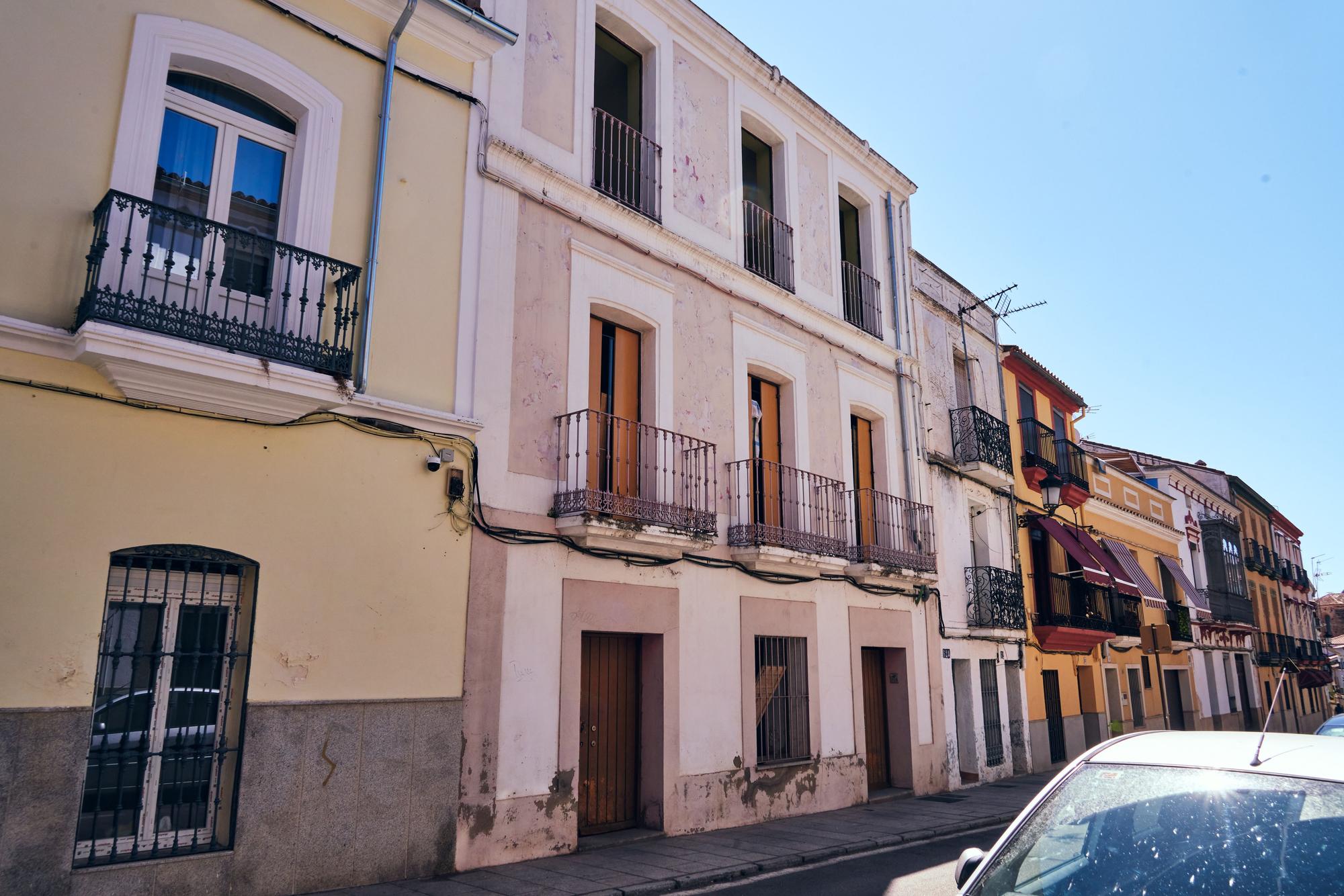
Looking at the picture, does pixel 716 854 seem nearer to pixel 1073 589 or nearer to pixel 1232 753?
pixel 1232 753

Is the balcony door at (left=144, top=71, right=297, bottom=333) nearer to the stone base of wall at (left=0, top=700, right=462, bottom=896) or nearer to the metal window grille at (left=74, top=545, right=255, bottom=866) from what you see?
the metal window grille at (left=74, top=545, right=255, bottom=866)

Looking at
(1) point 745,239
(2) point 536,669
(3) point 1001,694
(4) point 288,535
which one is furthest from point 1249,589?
(4) point 288,535

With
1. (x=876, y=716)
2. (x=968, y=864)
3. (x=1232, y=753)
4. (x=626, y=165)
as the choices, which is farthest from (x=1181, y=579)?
(x=968, y=864)

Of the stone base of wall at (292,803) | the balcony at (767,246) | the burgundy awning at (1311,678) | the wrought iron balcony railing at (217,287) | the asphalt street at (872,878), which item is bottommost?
the asphalt street at (872,878)

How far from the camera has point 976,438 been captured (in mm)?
17453

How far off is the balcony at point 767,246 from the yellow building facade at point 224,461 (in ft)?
18.2

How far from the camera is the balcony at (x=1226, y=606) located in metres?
30.6

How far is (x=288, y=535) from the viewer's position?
7.27 m

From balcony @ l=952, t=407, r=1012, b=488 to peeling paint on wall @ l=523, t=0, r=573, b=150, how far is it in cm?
1015

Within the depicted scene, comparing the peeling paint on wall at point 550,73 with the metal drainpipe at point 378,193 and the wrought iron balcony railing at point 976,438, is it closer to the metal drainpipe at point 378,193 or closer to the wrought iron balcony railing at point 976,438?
the metal drainpipe at point 378,193

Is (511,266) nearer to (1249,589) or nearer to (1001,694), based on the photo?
(1001,694)

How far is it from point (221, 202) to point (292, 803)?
16.2 ft

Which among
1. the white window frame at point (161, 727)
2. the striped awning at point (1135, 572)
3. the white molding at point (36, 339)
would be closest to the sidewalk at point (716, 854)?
the white window frame at point (161, 727)

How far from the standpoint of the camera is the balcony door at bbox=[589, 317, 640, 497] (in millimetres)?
10133
